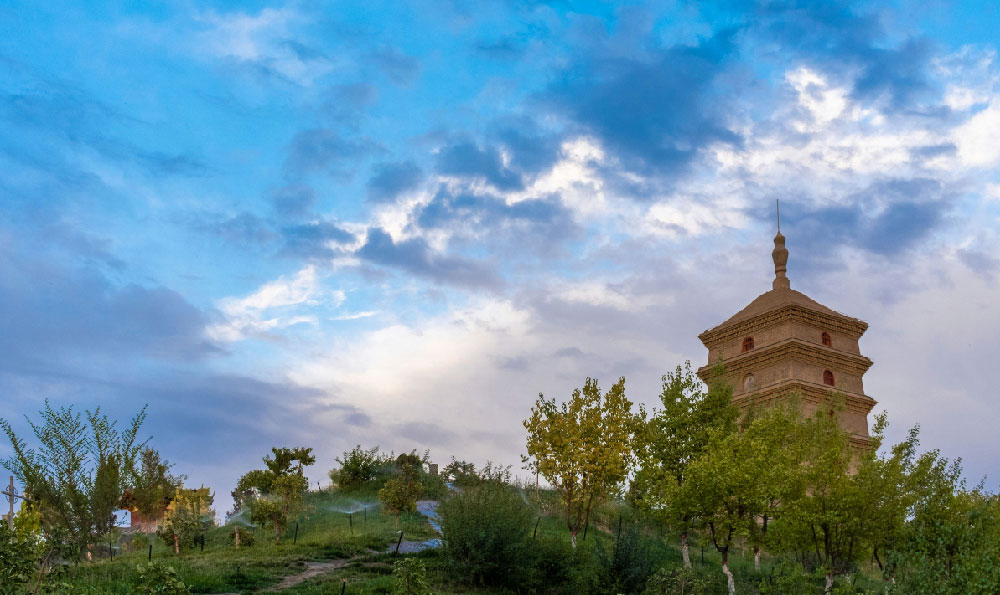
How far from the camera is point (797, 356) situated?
44094mm

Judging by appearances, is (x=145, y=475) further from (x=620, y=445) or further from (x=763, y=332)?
(x=763, y=332)

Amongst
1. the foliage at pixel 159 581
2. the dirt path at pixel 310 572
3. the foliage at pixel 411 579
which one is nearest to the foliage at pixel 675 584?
the foliage at pixel 411 579

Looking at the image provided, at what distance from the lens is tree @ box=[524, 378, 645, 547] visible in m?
29.2

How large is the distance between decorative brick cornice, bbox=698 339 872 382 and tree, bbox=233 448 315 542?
74.3 feet

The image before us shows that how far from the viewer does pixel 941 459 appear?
87.1ft

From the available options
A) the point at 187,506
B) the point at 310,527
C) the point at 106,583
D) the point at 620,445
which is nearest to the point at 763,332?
the point at 620,445

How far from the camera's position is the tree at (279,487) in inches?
1220

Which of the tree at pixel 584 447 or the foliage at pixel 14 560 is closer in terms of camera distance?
the foliage at pixel 14 560

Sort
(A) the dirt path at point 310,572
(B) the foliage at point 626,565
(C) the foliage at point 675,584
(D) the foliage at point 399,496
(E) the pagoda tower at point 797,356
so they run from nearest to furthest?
(C) the foliage at point 675,584, (A) the dirt path at point 310,572, (B) the foliage at point 626,565, (D) the foliage at point 399,496, (E) the pagoda tower at point 797,356

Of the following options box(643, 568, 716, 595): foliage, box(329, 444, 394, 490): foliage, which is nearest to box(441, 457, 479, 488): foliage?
box(329, 444, 394, 490): foliage

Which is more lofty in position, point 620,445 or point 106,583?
point 620,445

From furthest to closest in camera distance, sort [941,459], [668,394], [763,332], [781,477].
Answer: [763,332] → [668,394] → [941,459] → [781,477]

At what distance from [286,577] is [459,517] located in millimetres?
5053

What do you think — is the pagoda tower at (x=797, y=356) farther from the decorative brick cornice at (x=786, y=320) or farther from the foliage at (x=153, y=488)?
the foliage at (x=153, y=488)
